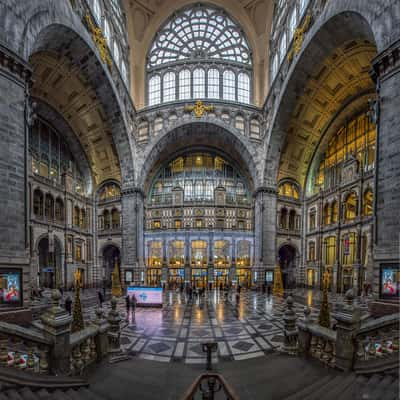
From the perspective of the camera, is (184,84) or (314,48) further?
(184,84)

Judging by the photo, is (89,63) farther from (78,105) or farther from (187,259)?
(187,259)

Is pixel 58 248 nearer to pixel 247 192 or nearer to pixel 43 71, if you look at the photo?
pixel 43 71

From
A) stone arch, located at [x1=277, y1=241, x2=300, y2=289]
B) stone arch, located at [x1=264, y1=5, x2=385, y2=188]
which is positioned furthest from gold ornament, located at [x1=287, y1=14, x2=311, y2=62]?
stone arch, located at [x1=277, y1=241, x2=300, y2=289]

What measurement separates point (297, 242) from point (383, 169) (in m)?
22.4

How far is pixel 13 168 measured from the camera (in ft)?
34.9

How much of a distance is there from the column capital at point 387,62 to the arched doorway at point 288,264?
23945mm

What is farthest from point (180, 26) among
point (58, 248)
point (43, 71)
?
point (58, 248)

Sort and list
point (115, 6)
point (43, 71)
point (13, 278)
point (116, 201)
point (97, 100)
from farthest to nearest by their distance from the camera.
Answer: point (116, 201), point (115, 6), point (97, 100), point (43, 71), point (13, 278)

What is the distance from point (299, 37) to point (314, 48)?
99.8 inches

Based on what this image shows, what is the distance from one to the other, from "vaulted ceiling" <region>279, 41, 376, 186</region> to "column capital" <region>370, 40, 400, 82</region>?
10.6 metres

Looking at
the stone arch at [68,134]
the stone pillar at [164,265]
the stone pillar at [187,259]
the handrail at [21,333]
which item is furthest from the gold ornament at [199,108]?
the handrail at [21,333]

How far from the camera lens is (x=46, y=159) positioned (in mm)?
24938

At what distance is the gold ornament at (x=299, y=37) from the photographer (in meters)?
19.7

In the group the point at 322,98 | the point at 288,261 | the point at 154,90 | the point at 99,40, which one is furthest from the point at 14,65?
the point at 288,261
